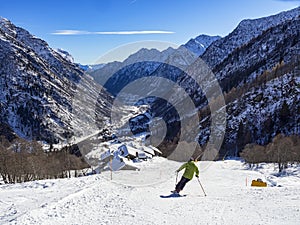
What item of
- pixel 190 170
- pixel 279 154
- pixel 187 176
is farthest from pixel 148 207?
pixel 279 154

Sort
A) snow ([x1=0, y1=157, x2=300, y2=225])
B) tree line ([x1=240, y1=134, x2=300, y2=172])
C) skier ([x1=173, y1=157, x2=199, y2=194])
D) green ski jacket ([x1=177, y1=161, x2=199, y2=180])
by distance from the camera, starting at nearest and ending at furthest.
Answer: snow ([x1=0, y1=157, x2=300, y2=225])
skier ([x1=173, y1=157, x2=199, y2=194])
green ski jacket ([x1=177, y1=161, x2=199, y2=180])
tree line ([x1=240, y1=134, x2=300, y2=172])

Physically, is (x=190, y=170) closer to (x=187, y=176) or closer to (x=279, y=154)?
(x=187, y=176)

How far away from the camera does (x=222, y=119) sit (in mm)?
150375

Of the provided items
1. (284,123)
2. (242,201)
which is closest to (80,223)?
(242,201)

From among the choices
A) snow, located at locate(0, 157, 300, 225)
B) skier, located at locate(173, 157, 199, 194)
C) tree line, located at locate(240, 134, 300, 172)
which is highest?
skier, located at locate(173, 157, 199, 194)

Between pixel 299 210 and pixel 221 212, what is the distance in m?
3.09

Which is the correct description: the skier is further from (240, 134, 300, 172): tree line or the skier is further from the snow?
(240, 134, 300, 172): tree line

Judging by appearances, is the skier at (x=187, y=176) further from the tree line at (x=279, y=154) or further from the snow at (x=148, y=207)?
the tree line at (x=279, y=154)

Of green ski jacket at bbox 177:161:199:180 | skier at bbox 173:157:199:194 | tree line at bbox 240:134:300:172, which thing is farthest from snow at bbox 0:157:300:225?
tree line at bbox 240:134:300:172

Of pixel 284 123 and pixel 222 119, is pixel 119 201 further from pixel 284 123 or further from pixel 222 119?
pixel 222 119

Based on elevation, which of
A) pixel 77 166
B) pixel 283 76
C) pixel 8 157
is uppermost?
pixel 283 76

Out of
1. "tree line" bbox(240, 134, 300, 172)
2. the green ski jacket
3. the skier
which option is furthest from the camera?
"tree line" bbox(240, 134, 300, 172)

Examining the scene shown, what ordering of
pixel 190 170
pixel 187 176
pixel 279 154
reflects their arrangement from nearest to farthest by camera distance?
pixel 187 176
pixel 190 170
pixel 279 154

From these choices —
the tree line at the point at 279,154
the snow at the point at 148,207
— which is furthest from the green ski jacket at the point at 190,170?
the tree line at the point at 279,154
